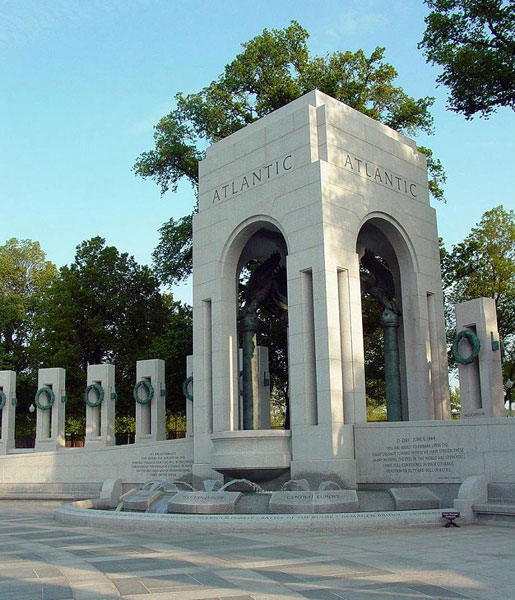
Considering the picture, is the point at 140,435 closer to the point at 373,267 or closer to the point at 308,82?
the point at 373,267

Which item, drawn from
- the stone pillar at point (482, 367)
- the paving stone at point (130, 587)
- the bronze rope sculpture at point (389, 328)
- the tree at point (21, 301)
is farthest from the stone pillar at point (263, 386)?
the tree at point (21, 301)

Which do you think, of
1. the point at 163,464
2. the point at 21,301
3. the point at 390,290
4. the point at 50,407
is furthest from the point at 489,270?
the point at 21,301

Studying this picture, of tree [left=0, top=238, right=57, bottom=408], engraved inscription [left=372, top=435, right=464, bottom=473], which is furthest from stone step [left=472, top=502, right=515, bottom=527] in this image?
tree [left=0, top=238, right=57, bottom=408]

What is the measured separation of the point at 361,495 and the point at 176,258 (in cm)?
2404

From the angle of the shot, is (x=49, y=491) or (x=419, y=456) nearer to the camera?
(x=419, y=456)

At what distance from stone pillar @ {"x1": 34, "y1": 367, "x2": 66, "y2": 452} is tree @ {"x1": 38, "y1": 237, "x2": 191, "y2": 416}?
31.1ft

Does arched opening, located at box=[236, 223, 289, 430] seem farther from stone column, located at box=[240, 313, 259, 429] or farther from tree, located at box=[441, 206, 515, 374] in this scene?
tree, located at box=[441, 206, 515, 374]

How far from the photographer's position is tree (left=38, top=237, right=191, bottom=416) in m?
45.6

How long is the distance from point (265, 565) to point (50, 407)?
26.1 metres

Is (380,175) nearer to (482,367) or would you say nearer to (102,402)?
(482,367)

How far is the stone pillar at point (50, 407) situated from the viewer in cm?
3341

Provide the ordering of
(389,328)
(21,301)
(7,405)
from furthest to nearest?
(21,301) → (7,405) → (389,328)

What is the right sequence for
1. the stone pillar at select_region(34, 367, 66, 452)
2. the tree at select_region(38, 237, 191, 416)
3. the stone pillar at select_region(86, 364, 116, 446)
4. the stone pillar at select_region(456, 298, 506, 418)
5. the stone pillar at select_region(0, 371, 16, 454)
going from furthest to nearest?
1. the tree at select_region(38, 237, 191, 416)
2. the stone pillar at select_region(0, 371, 16, 454)
3. the stone pillar at select_region(34, 367, 66, 452)
4. the stone pillar at select_region(86, 364, 116, 446)
5. the stone pillar at select_region(456, 298, 506, 418)

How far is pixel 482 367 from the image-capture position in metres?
21.3
